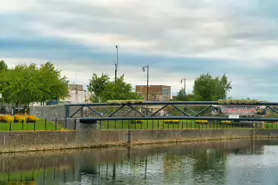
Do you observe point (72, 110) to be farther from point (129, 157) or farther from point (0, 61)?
point (0, 61)

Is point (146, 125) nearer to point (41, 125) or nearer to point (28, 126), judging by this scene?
point (41, 125)

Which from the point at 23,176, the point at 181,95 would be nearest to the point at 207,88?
the point at 181,95

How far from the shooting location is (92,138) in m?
63.5

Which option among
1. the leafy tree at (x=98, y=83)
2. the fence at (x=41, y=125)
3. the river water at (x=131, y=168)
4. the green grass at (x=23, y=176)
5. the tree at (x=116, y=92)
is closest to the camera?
the green grass at (x=23, y=176)

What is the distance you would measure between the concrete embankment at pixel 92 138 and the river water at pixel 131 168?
1513 mm

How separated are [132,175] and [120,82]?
4699 centimetres

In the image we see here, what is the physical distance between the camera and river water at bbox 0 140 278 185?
39781mm

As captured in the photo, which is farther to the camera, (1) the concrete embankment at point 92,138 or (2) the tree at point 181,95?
(2) the tree at point 181,95

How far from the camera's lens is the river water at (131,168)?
39.8m

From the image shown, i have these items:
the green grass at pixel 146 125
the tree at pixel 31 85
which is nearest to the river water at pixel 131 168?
the green grass at pixel 146 125

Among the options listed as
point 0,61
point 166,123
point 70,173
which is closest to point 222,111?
point 70,173

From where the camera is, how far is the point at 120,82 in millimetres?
89125

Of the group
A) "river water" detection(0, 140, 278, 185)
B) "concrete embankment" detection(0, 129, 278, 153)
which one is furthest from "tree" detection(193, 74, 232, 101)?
"river water" detection(0, 140, 278, 185)

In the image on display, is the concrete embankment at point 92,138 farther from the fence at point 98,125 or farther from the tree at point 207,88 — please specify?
the tree at point 207,88
